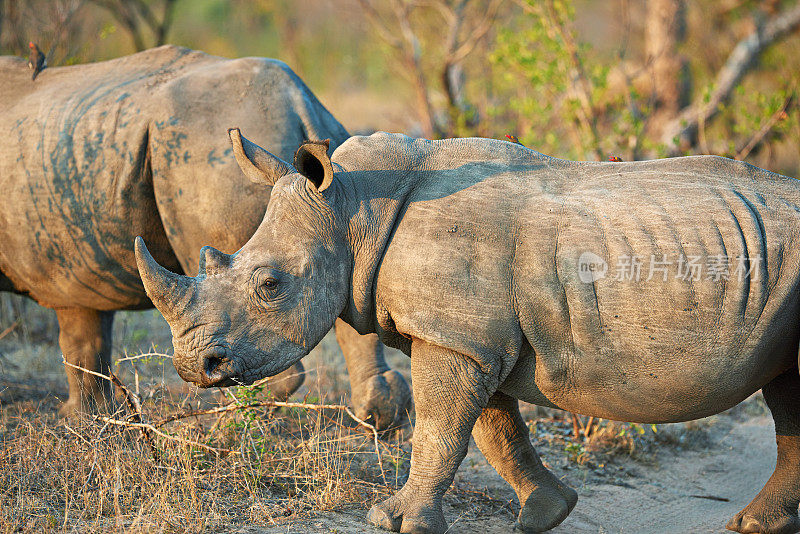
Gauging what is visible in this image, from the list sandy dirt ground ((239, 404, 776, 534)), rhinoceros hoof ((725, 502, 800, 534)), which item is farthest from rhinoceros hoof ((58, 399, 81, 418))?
rhinoceros hoof ((725, 502, 800, 534))

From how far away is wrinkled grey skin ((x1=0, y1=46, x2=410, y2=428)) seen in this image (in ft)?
15.7

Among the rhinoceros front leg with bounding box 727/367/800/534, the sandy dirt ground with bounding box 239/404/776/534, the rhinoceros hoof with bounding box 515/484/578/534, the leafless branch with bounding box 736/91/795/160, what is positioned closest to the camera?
the rhinoceros front leg with bounding box 727/367/800/534

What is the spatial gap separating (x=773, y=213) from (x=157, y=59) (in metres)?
3.77

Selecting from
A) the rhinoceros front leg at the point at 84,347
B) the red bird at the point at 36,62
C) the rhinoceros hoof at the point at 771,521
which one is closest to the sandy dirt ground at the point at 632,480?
the rhinoceros hoof at the point at 771,521

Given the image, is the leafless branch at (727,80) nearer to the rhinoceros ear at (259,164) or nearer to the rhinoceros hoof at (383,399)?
the rhinoceros hoof at (383,399)

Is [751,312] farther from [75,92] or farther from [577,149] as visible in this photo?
[577,149]

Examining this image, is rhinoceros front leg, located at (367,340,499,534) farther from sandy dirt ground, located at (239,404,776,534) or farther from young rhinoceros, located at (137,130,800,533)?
sandy dirt ground, located at (239,404,776,534)

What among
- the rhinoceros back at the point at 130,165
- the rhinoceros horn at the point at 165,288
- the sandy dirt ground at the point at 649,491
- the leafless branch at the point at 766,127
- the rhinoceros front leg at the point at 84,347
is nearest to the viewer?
the rhinoceros horn at the point at 165,288

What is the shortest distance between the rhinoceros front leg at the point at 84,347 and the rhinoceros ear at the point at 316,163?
2673 millimetres

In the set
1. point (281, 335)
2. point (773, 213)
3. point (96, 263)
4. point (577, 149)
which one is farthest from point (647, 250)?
point (577, 149)

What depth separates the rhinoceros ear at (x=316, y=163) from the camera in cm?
343

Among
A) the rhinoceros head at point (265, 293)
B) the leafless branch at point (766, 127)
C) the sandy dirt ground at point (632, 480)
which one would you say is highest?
the rhinoceros head at point (265, 293)

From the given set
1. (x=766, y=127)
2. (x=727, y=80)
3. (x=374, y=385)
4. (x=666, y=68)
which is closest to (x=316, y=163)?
(x=374, y=385)

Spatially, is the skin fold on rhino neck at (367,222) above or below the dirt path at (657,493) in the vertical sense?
above
